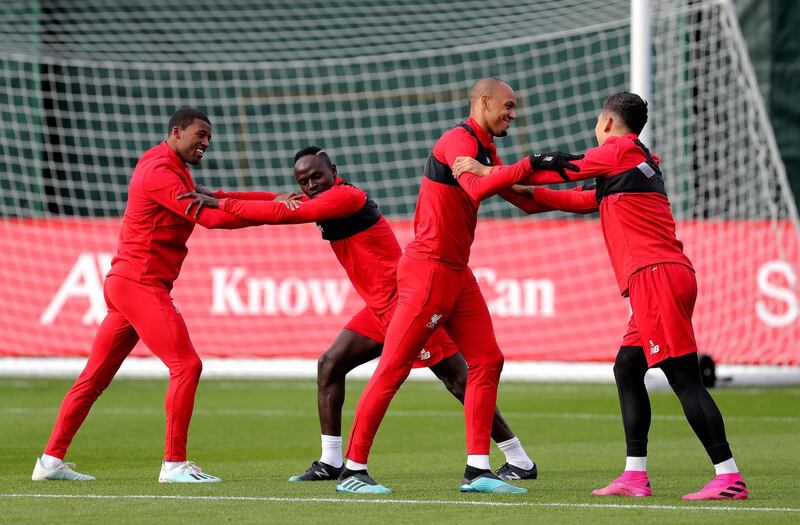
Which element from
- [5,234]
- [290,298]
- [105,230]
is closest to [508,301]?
[290,298]

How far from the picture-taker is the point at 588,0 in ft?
67.4

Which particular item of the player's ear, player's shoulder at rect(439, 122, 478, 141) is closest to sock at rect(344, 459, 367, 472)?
player's shoulder at rect(439, 122, 478, 141)

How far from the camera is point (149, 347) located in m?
8.58

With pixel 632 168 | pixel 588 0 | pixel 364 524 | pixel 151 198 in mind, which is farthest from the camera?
pixel 588 0

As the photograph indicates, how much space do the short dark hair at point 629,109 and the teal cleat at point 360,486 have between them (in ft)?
7.81

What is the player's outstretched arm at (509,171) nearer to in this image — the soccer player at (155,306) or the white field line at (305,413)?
the soccer player at (155,306)

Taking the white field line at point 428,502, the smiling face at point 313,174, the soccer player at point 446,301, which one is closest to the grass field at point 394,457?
the white field line at point 428,502

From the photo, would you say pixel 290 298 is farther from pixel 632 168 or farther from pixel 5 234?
pixel 632 168

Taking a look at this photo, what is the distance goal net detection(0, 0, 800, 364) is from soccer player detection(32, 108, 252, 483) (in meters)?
8.88

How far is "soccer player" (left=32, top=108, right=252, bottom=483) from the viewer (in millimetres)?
8383

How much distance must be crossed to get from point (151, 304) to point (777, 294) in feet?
32.4

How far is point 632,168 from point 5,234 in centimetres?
1211

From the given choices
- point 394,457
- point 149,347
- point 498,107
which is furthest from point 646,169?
point 394,457

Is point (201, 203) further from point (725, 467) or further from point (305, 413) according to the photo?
point (305, 413)
